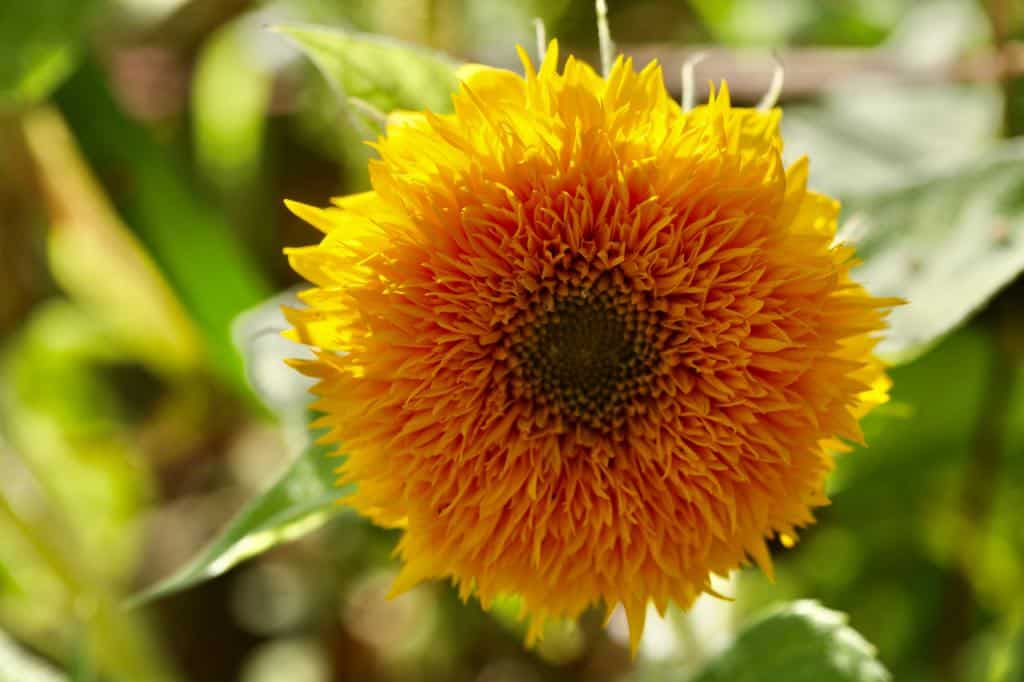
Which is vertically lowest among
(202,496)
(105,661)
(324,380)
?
(202,496)

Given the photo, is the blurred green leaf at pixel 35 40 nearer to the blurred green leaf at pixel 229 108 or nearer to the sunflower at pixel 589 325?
the blurred green leaf at pixel 229 108

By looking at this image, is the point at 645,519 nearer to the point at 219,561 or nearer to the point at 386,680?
the point at 219,561

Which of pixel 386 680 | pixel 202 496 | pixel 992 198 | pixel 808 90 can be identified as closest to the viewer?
pixel 992 198

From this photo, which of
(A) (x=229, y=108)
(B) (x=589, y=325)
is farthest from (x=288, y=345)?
(A) (x=229, y=108)

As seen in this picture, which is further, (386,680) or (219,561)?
(386,680)

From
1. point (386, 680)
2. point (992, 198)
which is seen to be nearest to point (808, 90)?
point (992, 198)

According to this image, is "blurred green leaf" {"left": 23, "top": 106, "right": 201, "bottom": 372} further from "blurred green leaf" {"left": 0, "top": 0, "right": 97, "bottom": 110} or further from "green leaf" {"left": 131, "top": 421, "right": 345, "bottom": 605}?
"green leaf" {"left": 131, "top": 421, "right": 345, "bottom": 605}

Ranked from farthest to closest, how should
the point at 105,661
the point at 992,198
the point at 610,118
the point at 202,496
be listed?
the point at 202,496 < the point at 105,661 < the point at 992,198 < the point at 610,118

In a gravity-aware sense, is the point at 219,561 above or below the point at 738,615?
above
